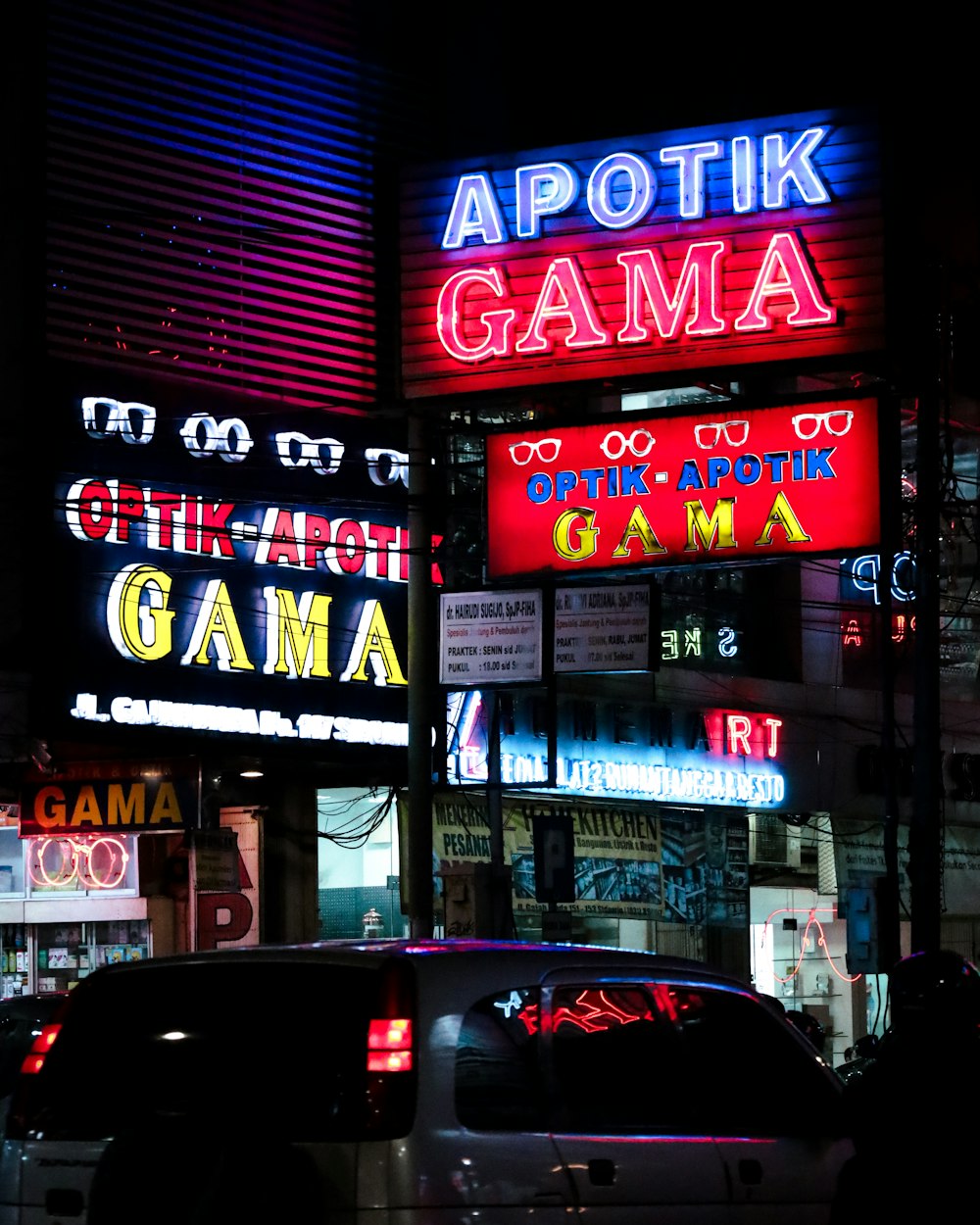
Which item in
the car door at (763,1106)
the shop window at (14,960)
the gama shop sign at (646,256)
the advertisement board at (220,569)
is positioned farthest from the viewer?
the shop window at (14,960)

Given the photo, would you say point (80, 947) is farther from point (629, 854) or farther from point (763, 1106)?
point (763, 1106)

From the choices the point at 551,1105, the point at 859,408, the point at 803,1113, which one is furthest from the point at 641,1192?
the point at 859,408

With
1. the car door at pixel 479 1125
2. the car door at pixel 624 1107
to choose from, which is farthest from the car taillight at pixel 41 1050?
the car door at pixel 624 1107

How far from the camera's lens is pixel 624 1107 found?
664cm

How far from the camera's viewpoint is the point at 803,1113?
7270 mm

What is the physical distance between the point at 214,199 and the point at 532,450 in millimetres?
5597

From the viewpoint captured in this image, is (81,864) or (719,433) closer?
(719,433)

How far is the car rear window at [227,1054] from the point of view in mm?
5922

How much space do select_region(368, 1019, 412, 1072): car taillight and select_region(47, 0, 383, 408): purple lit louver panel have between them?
54.0 ft

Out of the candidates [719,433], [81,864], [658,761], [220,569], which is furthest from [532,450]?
[658,761]

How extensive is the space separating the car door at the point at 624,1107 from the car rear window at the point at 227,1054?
2.32 ft

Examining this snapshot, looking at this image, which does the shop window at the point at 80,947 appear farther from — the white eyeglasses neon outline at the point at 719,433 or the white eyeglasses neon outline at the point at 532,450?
the white eyeglasses neon outline at the point at 719,433

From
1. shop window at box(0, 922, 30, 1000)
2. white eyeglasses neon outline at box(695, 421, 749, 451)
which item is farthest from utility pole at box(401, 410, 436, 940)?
shop window at box(0, 922, 30, 1000)

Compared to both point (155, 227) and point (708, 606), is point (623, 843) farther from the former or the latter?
point (155, 227)
